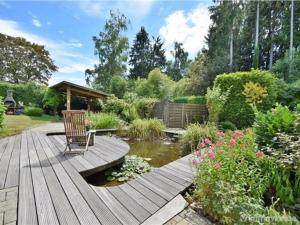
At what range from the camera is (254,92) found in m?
8.88

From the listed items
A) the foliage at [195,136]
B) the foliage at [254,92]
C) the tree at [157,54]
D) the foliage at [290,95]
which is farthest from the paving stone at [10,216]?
the tree at [157,54]

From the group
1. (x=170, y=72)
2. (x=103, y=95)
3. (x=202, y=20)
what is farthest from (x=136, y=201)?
(x=170, y=72)

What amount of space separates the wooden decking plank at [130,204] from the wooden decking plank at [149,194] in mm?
213

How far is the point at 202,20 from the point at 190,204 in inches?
850

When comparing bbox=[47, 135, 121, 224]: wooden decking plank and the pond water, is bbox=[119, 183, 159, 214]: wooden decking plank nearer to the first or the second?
bbox=[47, 135, 121, 224]: wooden decking plank

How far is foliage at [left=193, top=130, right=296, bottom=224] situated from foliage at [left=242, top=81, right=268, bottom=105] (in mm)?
6891

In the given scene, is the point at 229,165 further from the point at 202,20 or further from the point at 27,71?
the point at 27,71

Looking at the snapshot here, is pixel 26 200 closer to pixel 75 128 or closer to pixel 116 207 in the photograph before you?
pixel 116 207

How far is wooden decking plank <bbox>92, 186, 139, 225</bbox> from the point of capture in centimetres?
212

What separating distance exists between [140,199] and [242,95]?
8343mm

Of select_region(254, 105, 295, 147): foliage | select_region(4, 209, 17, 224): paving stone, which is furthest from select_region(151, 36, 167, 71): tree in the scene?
select_region(4, 209, 17, 224): paving stone

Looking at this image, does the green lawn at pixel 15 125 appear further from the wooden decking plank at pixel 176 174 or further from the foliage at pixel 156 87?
the foliage at pixel 156 87

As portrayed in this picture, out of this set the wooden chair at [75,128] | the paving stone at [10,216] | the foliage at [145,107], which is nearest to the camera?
the paving stone at [10,216]

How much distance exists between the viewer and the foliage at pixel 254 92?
28.8ft
